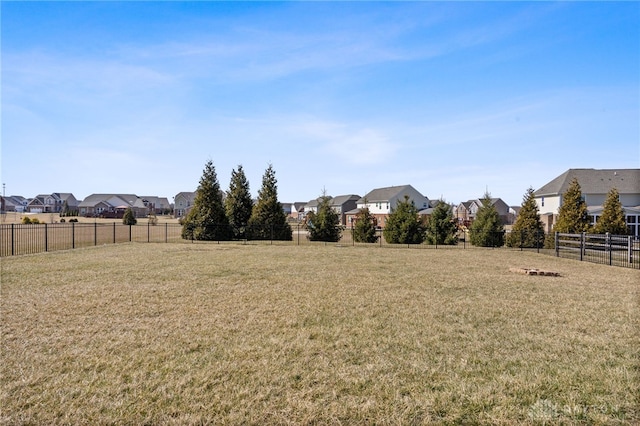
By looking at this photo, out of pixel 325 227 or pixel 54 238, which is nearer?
pixel 54 238

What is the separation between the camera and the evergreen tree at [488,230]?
77.6 feet

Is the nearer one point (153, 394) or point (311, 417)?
point (311, 417)

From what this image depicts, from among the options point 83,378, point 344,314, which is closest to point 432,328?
point 344,314

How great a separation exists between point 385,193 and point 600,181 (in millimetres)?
28026

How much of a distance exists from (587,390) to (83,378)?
17.4 ft

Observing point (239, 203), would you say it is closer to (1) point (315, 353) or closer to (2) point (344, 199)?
(1) point (315, 353)

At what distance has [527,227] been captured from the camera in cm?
2347

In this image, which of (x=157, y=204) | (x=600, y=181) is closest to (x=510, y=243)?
(x=600, y=181)

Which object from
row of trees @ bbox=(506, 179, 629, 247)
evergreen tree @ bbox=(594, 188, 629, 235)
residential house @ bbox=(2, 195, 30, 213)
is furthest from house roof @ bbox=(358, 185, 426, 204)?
residential house @ bbox=(2, 195, 30, 213)

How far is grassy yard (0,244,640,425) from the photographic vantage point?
337 cm

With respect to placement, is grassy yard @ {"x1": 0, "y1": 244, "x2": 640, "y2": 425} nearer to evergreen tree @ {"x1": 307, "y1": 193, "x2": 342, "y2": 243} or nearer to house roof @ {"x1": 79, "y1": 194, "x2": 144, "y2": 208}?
evergreen tree @ {"x1": 307, "y1": 193, "x2": 342, "y2": 243}

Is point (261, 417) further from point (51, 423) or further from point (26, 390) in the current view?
point (26, 390)

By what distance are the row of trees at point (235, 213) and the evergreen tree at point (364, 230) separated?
196 inches

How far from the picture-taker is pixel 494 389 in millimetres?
3754
